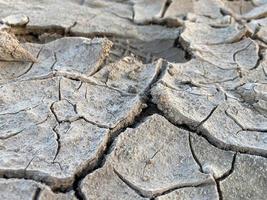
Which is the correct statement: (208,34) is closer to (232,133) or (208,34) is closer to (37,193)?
(232,133)

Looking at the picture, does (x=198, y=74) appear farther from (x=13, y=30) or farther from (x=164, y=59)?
(x=13, y=30)

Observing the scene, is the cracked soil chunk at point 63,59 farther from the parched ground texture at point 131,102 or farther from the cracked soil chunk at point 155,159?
the cracked soil chunk at point 155,159

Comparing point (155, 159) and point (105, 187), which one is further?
point (155, 159)

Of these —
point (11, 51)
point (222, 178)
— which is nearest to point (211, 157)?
point (222, 178)

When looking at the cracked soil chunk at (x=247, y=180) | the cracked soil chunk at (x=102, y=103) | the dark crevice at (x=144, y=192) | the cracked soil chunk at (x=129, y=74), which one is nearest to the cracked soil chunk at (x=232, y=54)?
the cracked soil chunk at (x=129, y=74)

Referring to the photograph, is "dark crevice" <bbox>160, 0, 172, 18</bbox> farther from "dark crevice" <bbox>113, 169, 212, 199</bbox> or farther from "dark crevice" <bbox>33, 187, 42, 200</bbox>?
"dark crevice" <bbox>33, 187, 42, 200</bbox>

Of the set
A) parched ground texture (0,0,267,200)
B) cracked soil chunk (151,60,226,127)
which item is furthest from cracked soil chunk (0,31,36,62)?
cracked soil chunk (151,60,226,127)
